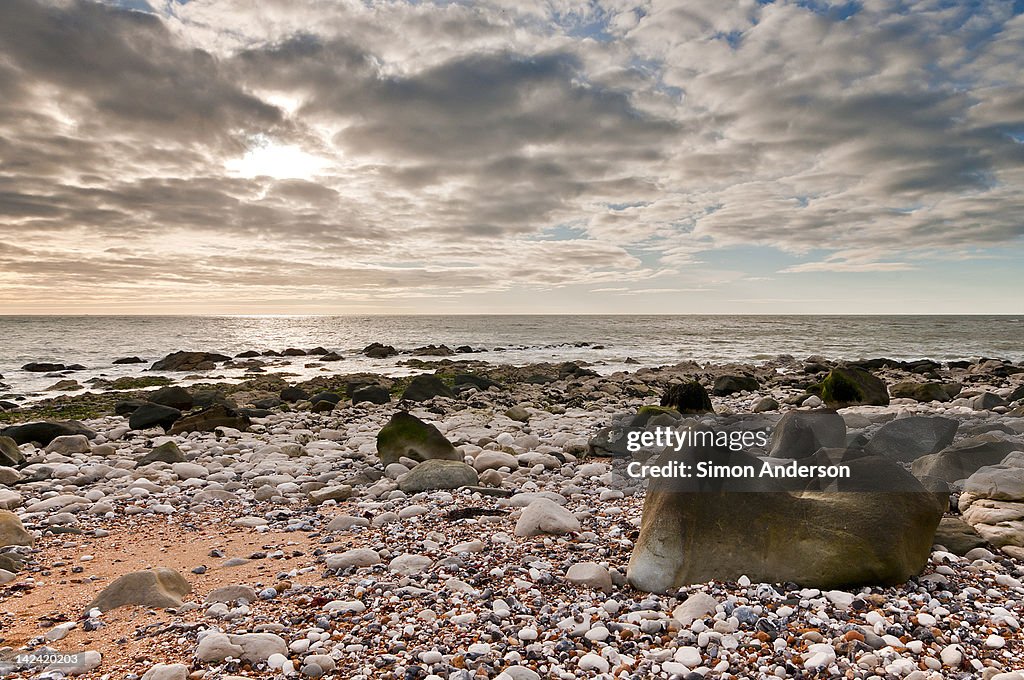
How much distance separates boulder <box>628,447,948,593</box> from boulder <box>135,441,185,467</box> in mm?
7803

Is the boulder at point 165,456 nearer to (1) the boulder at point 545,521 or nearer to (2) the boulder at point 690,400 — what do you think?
(1) the boulder at point 545,521

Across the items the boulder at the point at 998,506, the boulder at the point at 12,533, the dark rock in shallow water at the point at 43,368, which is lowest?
the dark rock in shallow water at the point at 43,368

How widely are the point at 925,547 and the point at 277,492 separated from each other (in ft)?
22.8

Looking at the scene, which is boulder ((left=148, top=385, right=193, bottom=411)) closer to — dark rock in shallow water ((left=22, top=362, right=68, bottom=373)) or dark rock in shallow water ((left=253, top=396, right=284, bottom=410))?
dark rock in shallow water ((left=253, top=396, right=284, bottom=410))

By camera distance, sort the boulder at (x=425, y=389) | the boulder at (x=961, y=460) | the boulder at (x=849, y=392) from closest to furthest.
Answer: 1. the boulder at (x=961, y=460)
2. the boulder at (x=849, y=392)
3. the boulder at (x=425, y=389)

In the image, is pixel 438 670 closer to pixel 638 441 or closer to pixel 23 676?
pixel 23 676

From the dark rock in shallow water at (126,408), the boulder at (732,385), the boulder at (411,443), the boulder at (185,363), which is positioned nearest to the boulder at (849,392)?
the boulder at (732,385)

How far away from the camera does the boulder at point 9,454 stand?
8.96m

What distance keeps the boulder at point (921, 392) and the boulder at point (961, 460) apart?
36.7 feet

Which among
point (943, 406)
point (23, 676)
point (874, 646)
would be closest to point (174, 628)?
point (23, 676)

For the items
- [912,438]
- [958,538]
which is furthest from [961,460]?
[958,538]

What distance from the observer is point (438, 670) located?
11.7ft

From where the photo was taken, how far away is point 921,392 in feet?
56.5

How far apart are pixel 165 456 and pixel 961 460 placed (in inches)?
430
